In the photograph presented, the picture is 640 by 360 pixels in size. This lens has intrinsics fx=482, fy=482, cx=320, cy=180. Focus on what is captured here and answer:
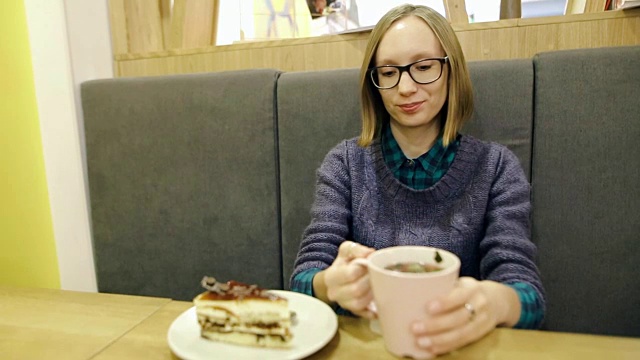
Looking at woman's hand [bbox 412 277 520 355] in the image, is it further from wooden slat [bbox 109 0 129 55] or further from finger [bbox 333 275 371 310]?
wooden slat [bbox 109 0 129 55]

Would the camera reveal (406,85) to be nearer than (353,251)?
No

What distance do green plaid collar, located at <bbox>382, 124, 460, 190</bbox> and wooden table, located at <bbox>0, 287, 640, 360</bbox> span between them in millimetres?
402

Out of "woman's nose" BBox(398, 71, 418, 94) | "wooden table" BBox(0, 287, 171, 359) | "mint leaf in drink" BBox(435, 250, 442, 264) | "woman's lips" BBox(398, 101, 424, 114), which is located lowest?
"wooden table" BBox(0, 287, 171, 359)

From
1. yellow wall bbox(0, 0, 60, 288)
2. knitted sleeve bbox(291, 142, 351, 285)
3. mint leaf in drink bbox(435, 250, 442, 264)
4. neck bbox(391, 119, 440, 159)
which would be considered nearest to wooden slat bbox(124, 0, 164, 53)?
yellow wall bbox(0, 0, 60, 288)

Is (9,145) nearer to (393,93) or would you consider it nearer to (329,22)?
(329,22)

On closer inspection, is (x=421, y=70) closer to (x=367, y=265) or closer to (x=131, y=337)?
(x=367, y=265)

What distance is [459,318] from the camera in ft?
1.86

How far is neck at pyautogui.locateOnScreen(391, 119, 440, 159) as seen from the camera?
1.05 meters

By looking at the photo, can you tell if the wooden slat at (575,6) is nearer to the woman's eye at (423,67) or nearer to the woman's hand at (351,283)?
the woman's eye at (423,67)

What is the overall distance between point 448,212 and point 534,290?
0.83 ft

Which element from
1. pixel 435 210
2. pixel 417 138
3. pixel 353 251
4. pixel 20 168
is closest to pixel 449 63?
pixel 417 138

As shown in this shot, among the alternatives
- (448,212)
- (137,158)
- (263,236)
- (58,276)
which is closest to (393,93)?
(448,212)

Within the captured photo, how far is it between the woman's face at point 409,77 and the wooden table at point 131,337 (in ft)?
1.54

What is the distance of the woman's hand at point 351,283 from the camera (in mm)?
628
